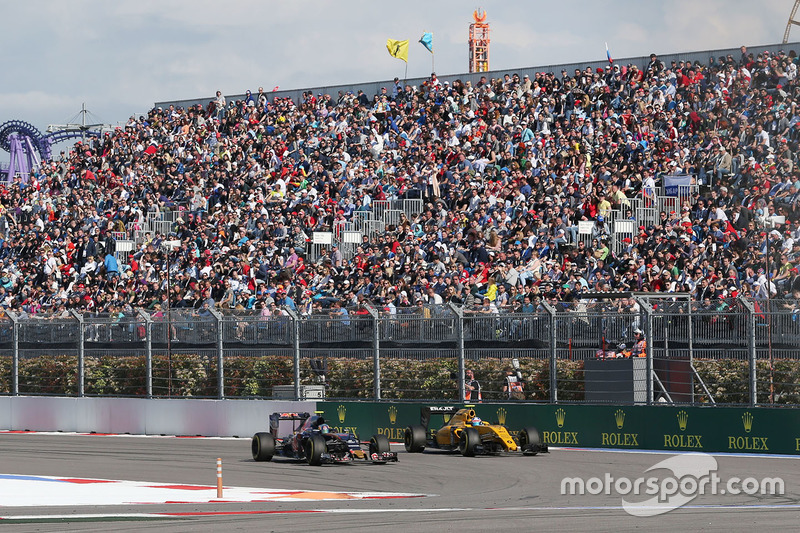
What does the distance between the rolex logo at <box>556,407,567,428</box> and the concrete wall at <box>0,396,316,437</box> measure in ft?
18.0

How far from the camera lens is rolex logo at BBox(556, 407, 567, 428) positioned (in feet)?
75.0

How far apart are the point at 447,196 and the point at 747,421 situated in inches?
605

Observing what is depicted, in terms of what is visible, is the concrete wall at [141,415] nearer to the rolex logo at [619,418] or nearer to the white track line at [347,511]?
the rolex logo at [619,418]

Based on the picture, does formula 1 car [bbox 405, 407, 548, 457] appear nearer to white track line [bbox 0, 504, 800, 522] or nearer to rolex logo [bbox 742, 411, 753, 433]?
rolex logo [bbox 742, 411, 753, 433]

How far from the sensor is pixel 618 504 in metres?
13.9

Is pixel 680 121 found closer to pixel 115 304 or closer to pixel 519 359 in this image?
pixel 519 359

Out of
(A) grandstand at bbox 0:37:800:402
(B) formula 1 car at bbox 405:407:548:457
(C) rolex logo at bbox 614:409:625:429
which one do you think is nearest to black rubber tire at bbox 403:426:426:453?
(B) formula 1 car at bbox 405:407:548:457

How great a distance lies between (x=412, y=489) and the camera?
16297 mm

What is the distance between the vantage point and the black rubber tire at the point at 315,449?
19703mm

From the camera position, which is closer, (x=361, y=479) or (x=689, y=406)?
(x=361, y=479)

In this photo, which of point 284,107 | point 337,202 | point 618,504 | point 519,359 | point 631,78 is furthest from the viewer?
point 284,107

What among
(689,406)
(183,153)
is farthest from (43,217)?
(689,406)

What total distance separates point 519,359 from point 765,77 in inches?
459

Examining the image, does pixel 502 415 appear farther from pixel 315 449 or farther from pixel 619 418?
pixel 315 449
